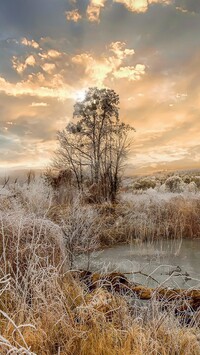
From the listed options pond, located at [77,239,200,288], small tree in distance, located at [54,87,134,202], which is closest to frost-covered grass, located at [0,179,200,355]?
pond, located at [77,239,200,288]

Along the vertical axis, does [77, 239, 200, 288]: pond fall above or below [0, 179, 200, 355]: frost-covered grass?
below

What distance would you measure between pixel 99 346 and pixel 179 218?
7.94 meters

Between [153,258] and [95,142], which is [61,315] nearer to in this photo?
[153,258]

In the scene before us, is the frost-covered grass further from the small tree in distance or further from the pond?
the small tree in distance

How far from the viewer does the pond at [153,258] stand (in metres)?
6.14

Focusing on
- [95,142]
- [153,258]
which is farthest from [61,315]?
[95,142]

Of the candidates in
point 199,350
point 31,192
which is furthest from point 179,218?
point 199,350

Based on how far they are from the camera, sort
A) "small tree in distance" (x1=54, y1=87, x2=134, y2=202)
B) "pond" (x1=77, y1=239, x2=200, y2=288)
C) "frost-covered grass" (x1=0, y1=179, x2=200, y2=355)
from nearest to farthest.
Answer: "frost-covered grass" (x1=0, y1=179, x2=200, y2=355)
"pond" (x1=77, y1=239, x2=200, y2=288)
"small tree in distance" (x1=54, y1=87, x2=134, y2=202)

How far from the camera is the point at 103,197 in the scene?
11547mm

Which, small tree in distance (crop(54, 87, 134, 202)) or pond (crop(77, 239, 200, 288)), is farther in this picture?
small tree in distance (crop(54, 87, 134, 202))

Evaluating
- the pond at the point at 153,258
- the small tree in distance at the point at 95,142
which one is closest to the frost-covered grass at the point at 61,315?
the pond at the point at 153,258

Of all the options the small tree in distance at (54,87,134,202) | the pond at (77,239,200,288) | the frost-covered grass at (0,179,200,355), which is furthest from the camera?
the small tree in distance at (54,87,134,202)

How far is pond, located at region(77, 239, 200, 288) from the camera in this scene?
6.14 metres

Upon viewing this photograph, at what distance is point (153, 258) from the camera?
7.35 metres
